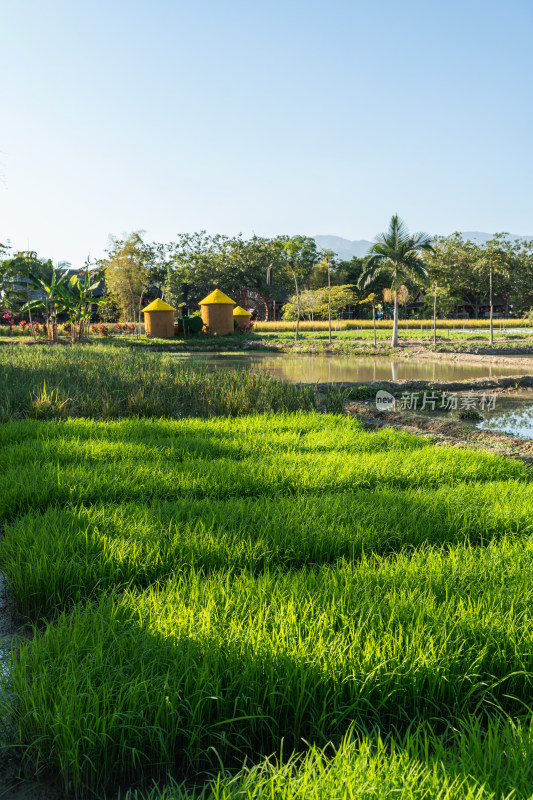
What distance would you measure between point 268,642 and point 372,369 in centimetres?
1662

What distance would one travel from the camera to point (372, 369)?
18203 millimetres

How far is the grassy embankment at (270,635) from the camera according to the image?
166 centimetres

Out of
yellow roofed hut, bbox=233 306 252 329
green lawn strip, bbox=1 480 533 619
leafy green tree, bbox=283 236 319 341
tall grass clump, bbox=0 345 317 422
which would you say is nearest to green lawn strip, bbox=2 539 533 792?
green lawn strip, bbox=1 480 533 619

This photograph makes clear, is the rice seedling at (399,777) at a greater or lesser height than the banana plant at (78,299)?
lesser

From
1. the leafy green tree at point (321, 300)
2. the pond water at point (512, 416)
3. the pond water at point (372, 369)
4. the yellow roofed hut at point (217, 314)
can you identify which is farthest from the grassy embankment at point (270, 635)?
the leafy green tree at point (321, 300)

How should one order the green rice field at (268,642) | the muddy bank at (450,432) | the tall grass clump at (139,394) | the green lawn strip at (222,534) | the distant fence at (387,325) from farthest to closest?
the distant fence at (387,325)
the tall grass clump at (139,394)
the muddy bank at (450,432)
the green lawn strip at (222,534)
the green rice field at (268,642)

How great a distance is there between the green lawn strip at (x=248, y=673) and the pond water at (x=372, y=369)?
462 inches

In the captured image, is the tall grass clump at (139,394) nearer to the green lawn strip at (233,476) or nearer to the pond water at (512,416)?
the pond water at (512,416)

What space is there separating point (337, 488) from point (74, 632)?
267 cm

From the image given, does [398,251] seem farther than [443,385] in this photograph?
Yes

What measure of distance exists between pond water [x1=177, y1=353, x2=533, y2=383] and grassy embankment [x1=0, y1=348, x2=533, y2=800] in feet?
34.4

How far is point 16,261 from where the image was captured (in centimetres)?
2747

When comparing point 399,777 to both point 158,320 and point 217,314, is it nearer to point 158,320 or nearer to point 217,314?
point 217,314

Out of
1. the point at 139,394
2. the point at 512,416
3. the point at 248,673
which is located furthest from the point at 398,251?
the point at 248,673
